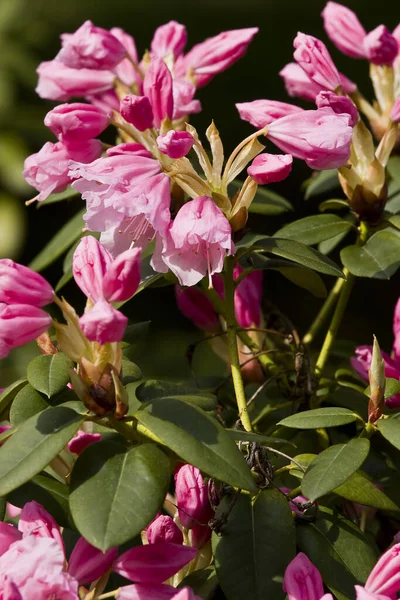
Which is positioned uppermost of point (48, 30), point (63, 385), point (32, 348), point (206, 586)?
point (63, 385)

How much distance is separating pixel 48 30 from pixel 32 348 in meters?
1.04

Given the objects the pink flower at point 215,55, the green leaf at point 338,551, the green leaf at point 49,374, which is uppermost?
the pink flower at point 215,55

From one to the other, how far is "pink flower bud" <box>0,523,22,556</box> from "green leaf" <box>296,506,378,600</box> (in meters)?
0.22

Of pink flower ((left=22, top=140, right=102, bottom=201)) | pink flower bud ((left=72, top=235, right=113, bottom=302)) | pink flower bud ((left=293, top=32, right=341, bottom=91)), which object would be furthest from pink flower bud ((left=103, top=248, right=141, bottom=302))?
pink flower bud ((left=293, top=32, right=341, bottom=91))

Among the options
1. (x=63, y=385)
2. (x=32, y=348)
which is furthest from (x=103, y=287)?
(x=32, y=348)

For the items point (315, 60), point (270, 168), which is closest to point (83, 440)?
point (270, 168)

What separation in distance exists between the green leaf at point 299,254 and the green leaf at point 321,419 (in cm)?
11

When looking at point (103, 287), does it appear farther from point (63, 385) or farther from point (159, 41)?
point (159, 41)

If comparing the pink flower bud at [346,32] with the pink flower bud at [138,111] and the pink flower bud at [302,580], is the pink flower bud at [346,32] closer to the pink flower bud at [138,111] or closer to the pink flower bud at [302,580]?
the pink flower bud at [138,111]

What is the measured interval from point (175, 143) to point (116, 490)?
285 millimetres

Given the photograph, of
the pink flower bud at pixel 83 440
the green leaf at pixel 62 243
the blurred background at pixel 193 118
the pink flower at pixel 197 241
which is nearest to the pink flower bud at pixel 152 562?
the pink flower bud at pixel 83 440

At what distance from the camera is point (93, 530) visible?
60 cm

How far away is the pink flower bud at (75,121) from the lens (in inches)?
33.3

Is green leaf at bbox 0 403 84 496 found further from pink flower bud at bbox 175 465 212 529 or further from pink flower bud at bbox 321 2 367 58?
pink flower bud at bbox 321 2 367 58
